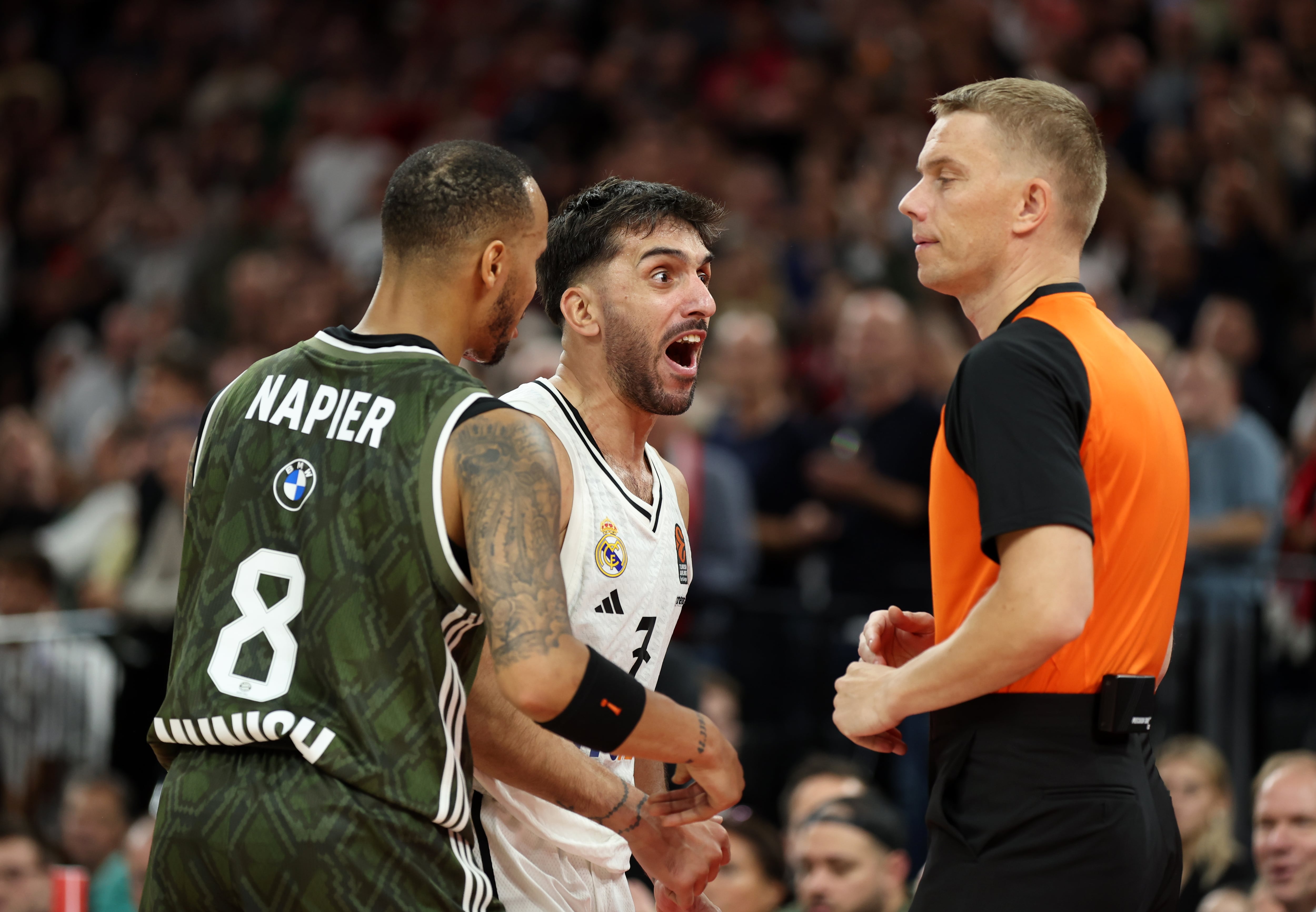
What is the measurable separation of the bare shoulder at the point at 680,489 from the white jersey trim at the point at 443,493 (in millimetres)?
1292

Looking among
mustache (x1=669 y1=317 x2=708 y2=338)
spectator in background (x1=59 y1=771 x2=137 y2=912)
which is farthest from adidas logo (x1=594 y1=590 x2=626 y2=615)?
spectator in background (x1=59 y1=771 x2=137 y2=912)

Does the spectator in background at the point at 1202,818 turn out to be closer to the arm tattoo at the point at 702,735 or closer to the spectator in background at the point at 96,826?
the arm tattoo at the point at 702,735

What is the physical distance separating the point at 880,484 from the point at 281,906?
216 inches

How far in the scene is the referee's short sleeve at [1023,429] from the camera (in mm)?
3055

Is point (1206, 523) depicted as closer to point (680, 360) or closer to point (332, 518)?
point (680, 360)

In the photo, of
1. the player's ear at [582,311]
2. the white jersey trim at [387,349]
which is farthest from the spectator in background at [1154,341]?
the white jersey trim at [387,349]

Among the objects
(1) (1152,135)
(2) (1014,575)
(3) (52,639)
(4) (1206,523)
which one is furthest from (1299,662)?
(3) (52,639)

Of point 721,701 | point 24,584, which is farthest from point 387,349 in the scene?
point 24,584

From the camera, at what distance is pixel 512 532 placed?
10.5ft

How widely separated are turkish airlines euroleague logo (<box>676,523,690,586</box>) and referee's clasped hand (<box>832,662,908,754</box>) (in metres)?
0.90

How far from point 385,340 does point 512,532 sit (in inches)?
22.9

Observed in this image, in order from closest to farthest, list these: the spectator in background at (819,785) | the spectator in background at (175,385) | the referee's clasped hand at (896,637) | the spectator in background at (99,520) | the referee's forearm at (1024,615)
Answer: the referee's forearm at (1024,615) < the referee's clasped hand at (896,637) < the spectator in background at (819,785) < the spectator in background at (175,385) < the spectator in background at (99,520)

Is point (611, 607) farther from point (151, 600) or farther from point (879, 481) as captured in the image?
point (151, 600)

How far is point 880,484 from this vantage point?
8.30 metres
